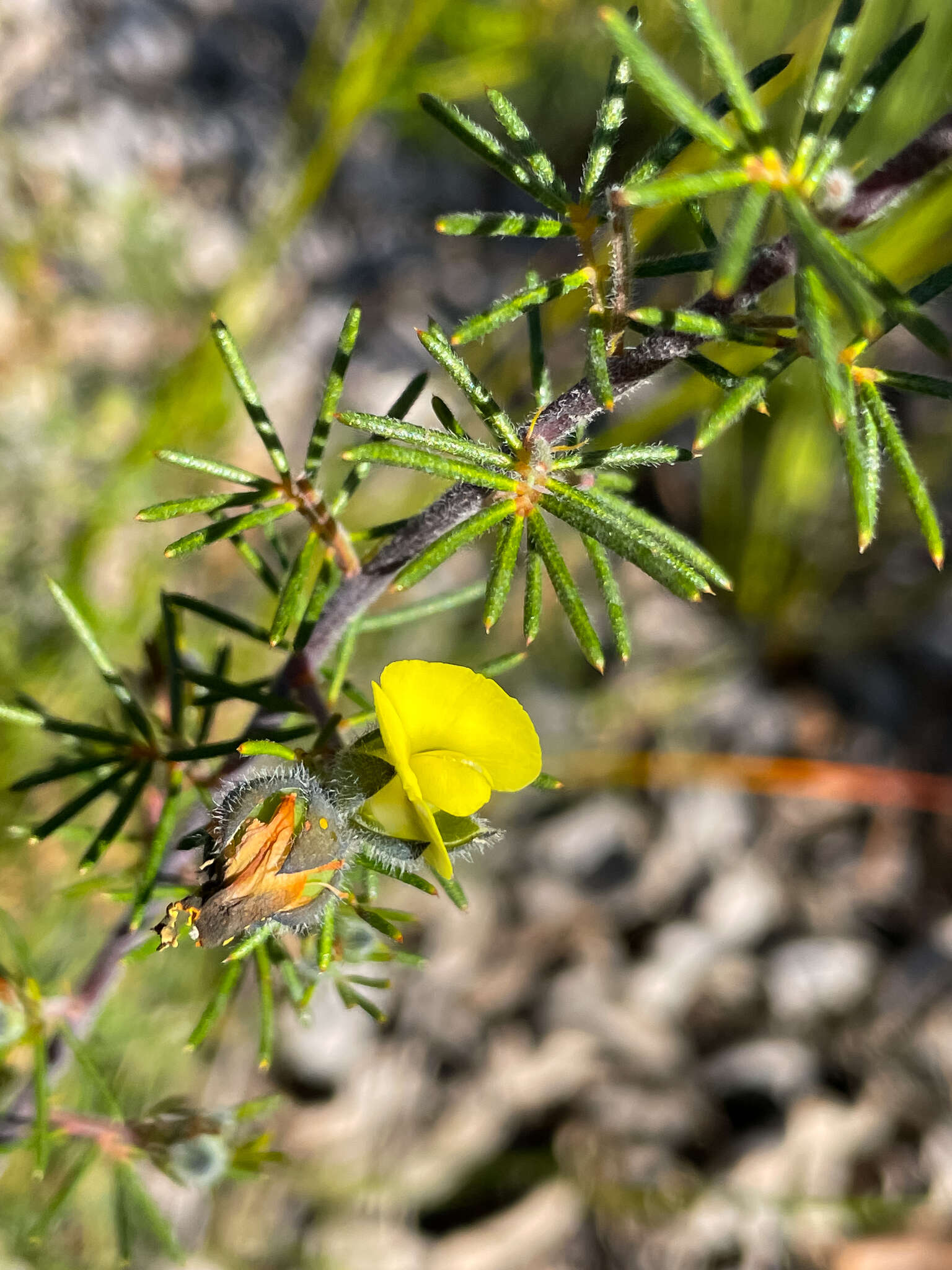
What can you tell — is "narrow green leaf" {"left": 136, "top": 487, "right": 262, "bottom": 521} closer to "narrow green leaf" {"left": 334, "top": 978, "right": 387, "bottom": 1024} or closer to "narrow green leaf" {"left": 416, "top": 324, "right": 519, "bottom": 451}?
"narrow green leaf" {"left": 416, "top": 324, "right": 519, "bottom": 451}

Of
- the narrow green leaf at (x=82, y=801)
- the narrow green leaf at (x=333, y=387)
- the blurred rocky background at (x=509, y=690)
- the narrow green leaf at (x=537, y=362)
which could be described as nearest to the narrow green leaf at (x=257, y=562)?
the narrow green leaf at (x=333, y=387)

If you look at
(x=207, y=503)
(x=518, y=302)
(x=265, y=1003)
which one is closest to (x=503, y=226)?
(x=518, y=302)

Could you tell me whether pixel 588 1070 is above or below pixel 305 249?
below

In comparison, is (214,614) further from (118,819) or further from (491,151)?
(491,151)

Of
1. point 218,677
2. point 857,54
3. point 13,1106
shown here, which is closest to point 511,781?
point 218,677

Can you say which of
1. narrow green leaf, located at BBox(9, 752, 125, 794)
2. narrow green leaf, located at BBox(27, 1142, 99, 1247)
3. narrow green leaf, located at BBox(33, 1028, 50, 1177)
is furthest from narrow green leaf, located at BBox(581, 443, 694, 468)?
narrow green leaf, located at BBox(27, 1142, 99, 1247)

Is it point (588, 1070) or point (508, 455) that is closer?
point (508, 455)

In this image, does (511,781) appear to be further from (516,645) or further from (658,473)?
(658,473)
